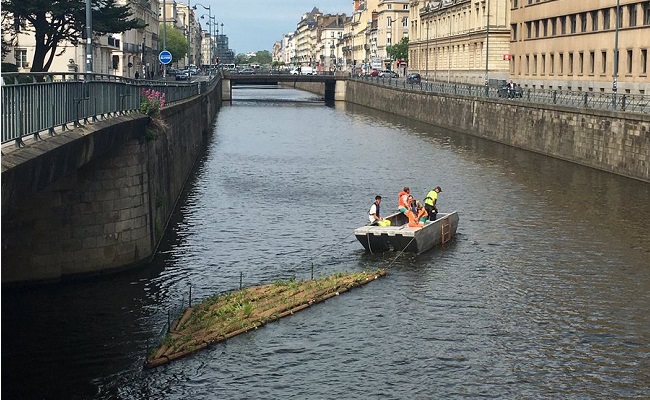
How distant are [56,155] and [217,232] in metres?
17.2

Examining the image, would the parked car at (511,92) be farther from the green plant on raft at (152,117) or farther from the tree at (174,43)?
the tree at (174,43)

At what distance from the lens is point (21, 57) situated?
7938 centimetres

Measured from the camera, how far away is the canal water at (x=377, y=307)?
19.3 meters

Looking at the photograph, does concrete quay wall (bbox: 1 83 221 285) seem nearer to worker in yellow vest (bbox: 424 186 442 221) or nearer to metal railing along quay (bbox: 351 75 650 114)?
worker in yellow vest (bbox: 424 186 442 221)

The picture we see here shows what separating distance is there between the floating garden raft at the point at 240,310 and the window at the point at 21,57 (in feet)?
186

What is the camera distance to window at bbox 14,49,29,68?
77844mm

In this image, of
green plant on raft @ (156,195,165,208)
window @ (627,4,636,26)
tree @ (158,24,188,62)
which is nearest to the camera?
green plant on raft @ (156,195,165,208)

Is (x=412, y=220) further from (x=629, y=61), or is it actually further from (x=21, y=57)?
(x=21, y=57)

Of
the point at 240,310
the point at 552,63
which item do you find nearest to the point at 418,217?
the point at 240,310

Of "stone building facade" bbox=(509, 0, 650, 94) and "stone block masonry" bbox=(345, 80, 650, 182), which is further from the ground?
"stone building facade" bbox=(509, 0, 650, 94)

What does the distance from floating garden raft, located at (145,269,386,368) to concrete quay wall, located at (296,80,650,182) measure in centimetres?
2462

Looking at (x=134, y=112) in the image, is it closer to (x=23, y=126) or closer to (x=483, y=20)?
(x=23, y=126)

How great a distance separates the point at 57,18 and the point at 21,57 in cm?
2638


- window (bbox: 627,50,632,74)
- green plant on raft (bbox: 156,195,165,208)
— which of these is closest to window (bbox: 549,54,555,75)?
window (bbox: 627,50,632,74)
